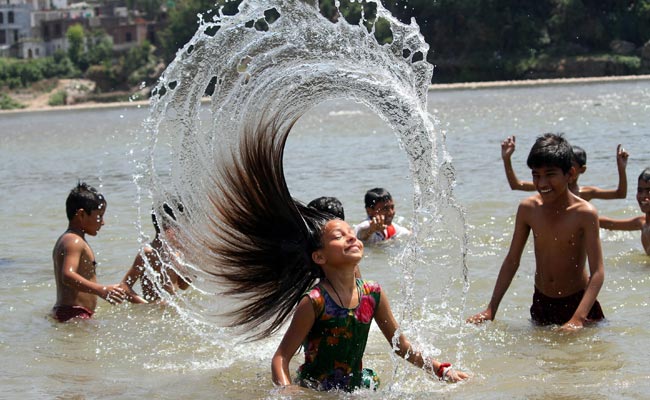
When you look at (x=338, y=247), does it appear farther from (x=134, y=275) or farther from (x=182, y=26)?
(x=182, y=26)

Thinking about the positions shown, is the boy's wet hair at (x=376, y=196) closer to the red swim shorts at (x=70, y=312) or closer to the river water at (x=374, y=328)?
the river water at (x=374, y=328)

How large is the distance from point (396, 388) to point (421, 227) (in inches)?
34.3

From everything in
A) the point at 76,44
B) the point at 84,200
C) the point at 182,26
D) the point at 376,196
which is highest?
the point at 182,26

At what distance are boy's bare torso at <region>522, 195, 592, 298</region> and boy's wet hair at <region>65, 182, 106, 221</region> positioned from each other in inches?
106

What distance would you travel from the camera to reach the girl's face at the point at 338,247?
14.5 feet

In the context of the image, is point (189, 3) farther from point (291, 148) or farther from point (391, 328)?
point (391, 328)

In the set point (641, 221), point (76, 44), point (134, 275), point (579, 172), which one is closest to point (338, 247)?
point (579, 172)

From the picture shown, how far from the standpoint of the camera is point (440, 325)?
254 inches

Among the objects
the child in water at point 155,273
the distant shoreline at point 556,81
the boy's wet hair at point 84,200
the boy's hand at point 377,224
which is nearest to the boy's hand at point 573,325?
the child in water at point 155,273

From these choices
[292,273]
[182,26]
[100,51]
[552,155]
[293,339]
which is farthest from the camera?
[100,51]

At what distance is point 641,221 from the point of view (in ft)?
26.8

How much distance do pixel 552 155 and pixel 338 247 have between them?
1457 mm

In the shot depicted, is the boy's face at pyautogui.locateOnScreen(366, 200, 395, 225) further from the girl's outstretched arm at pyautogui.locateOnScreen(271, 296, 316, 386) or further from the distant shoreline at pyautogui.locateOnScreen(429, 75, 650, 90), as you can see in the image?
the distant shoreline at pyautogui.locateOnScreen(429, 75, 650, 90)

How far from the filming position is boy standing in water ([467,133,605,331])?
538 centimetres
